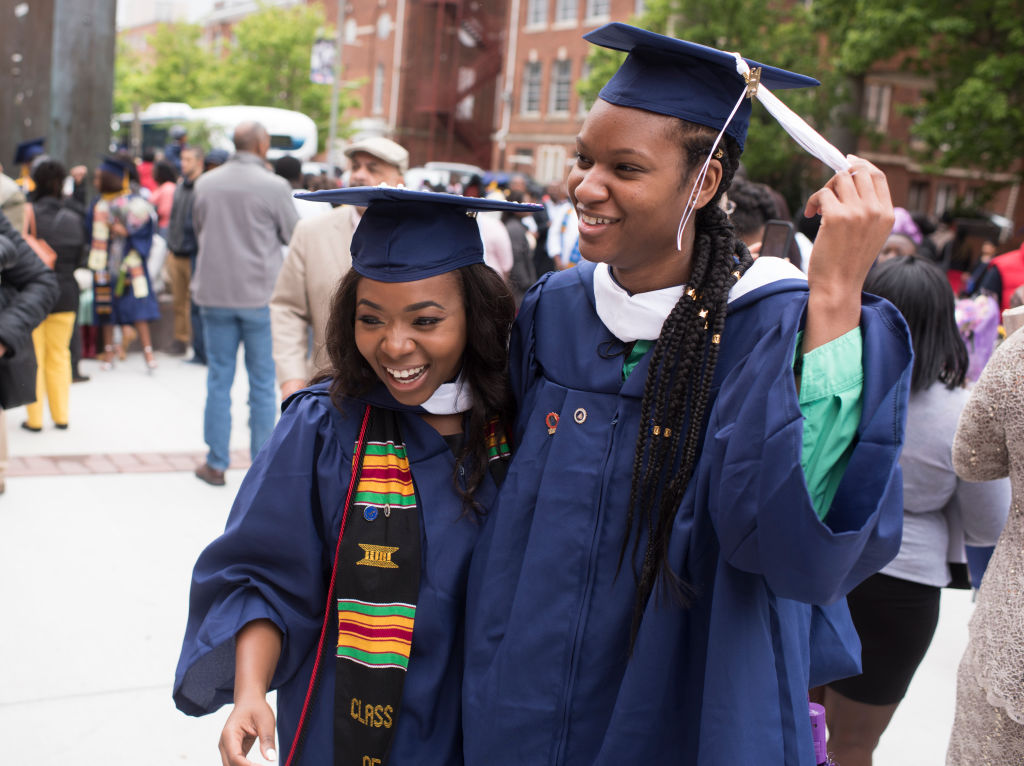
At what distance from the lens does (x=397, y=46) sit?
142ft

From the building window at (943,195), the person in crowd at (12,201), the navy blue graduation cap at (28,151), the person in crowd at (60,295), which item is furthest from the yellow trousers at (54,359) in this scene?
the building window at (943,195)

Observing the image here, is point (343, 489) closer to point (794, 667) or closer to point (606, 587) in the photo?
point (606, 587)

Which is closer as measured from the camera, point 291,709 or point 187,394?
point 291,709

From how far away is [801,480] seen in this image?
1.38 meters

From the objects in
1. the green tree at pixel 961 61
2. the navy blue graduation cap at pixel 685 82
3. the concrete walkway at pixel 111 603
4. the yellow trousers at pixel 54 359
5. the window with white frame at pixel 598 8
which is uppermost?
the window with white frame at pixel 598 8

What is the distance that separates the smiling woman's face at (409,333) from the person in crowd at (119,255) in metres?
8.07

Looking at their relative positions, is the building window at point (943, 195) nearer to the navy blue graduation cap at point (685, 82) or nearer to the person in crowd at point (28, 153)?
the person in crowd at point (28, 153)

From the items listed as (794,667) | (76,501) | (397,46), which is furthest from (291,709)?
(397,46)

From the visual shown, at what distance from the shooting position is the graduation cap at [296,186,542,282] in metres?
1.93

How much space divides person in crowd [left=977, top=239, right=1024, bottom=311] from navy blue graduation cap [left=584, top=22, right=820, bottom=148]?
7.46 m

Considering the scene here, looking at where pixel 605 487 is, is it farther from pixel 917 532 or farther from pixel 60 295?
pixel 60 295

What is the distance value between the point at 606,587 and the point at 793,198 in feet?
82.8

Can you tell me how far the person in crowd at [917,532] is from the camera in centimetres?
305

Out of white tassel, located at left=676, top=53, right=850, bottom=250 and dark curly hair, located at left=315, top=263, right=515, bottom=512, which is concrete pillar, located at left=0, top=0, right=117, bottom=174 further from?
white tassel, located at left=676, top=53, right=850, bottom=250
